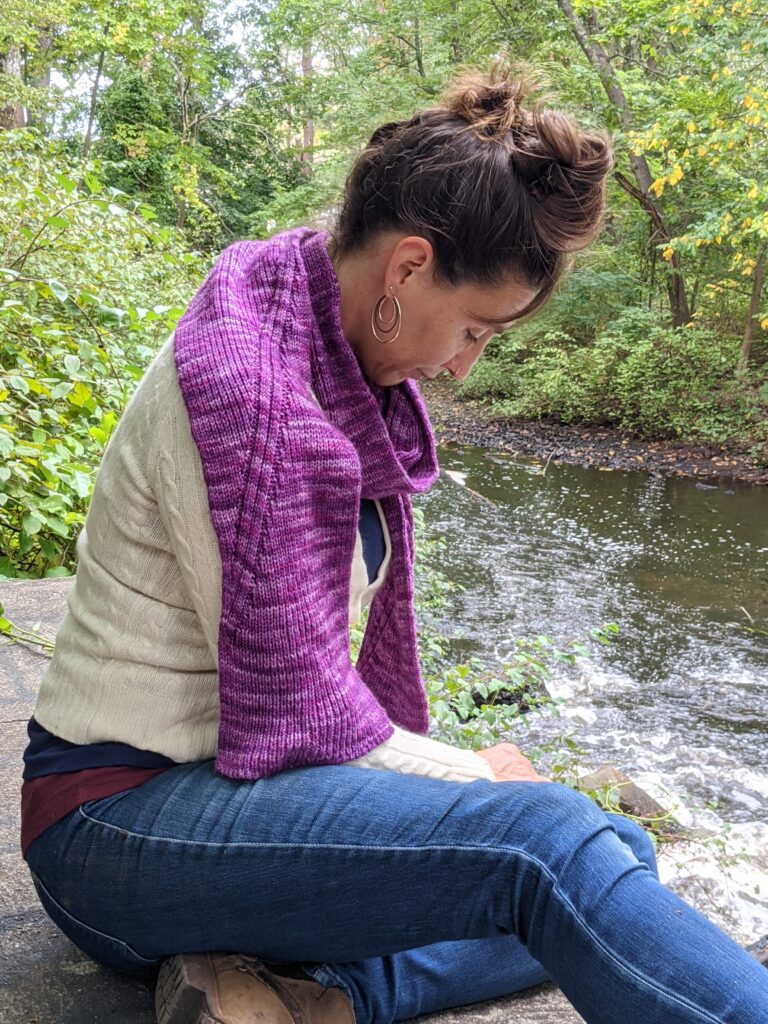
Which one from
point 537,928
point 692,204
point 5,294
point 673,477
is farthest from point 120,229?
point 692,204

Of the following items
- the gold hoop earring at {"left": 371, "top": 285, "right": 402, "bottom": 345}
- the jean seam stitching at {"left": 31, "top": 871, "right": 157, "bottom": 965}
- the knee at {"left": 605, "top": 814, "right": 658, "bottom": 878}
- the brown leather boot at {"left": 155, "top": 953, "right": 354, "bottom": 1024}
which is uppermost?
the gold hoop earring at {"left": 371, "top": 285, "right": 402, "bottom": 345}

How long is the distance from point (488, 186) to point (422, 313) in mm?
177

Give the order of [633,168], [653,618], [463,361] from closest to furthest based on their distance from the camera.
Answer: [463,361] → [653,618] → [633,168]

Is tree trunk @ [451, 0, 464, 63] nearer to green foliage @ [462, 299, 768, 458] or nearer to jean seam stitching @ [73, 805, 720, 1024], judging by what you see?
green foliage @ [462, 299, 768, 458]

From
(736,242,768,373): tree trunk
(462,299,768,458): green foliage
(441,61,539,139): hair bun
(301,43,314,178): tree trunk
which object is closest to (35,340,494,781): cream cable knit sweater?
(441,61,539,139): hair bun

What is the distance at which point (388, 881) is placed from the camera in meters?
0.98

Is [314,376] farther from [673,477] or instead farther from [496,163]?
[673,477]

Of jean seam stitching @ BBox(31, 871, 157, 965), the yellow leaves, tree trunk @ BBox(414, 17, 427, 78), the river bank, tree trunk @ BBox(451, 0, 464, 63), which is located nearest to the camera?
Answer: jean seam stitching @ BBox(31, 871, 157, 965)

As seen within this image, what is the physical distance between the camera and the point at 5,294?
3.34m

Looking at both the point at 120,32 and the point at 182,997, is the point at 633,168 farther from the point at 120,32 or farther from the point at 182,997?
the point at 182,997

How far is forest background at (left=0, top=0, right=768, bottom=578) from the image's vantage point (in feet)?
10.4

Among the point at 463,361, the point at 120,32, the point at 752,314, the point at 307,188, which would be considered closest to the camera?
the point at 463,361

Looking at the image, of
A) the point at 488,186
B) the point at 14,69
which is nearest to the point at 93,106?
the point at 14,69

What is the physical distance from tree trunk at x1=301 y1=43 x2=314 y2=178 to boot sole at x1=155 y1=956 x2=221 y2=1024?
14520 millimetres
